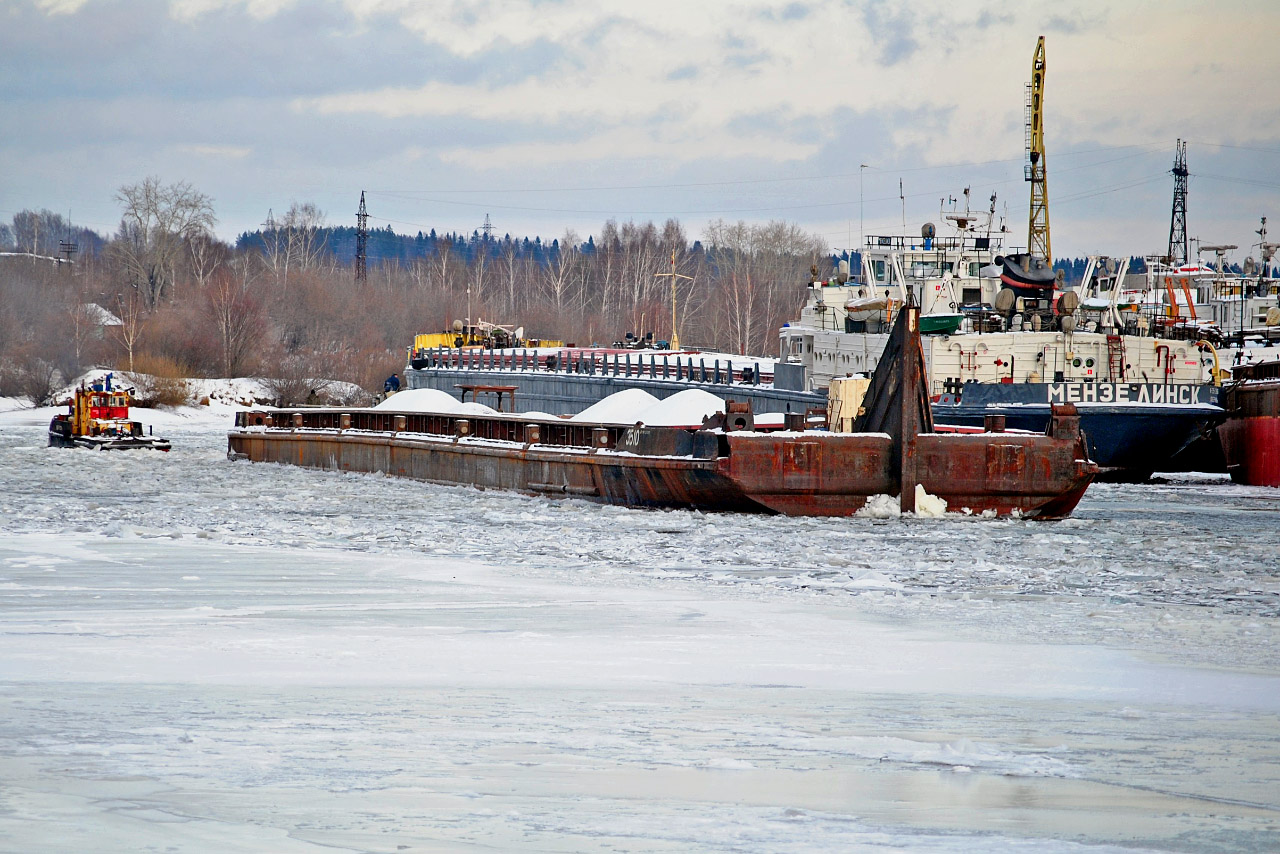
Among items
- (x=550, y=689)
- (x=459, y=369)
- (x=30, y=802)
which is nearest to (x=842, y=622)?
(x=550, y=689)

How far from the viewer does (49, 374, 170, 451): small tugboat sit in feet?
109

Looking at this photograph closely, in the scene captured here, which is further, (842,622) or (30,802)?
(842,622)

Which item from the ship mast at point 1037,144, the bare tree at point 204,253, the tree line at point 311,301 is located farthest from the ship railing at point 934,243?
the bare tree at point 204,253

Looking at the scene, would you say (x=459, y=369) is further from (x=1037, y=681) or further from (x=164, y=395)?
(x=1037, y=681)

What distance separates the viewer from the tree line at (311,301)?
201 feet

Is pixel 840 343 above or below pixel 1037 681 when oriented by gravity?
above

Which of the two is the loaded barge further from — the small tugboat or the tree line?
the tree line

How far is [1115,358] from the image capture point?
2617cm

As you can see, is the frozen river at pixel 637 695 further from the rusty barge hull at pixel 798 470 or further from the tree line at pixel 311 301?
the tree line at pixel 311 301

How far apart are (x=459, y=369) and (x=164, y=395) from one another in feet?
36.8

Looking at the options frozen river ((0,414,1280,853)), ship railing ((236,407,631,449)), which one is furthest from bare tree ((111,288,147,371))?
frozen river ((0,414,1280,853))

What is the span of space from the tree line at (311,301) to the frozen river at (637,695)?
44294 millimetres

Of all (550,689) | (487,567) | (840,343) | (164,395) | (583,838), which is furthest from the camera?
(164,395)

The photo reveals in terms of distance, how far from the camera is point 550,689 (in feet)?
23.8
